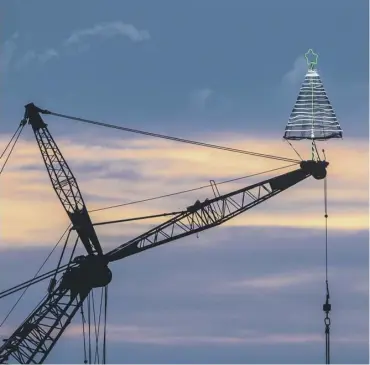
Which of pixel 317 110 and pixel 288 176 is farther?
pixel 288 176

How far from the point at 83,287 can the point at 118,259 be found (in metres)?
3.88

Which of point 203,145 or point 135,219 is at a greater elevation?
point 203,145

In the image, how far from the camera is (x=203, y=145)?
414ft

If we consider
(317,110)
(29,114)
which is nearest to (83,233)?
(29,114)

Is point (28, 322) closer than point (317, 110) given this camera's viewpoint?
No

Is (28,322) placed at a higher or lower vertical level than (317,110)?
lower

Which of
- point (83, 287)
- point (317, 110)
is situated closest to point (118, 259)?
point (83, 287)

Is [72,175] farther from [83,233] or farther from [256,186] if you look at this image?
[256,186]

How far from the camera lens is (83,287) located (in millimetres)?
125688

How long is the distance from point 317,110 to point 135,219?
57.4 feet

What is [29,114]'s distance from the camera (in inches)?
4990

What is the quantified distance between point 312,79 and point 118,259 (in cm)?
2320

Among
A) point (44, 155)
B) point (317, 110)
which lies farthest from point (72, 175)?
point (317, 110)

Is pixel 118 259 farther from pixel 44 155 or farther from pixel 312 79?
pixel 312 79
